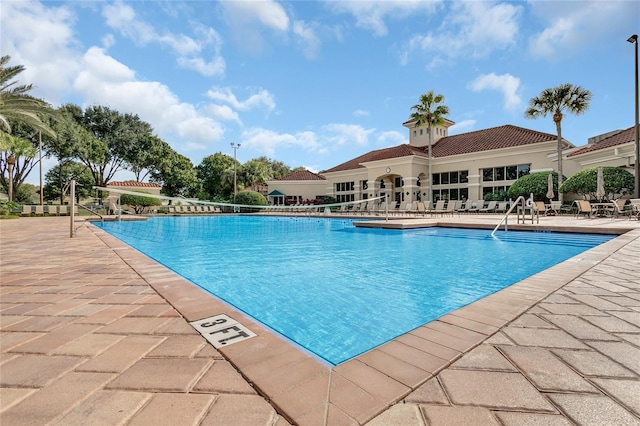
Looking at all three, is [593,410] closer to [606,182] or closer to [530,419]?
[530,419]

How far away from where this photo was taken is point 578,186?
17.0 m

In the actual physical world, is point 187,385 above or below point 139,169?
below

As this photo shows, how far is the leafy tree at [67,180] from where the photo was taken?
32.9 m

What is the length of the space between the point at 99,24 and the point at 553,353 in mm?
17195

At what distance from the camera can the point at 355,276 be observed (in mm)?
5199

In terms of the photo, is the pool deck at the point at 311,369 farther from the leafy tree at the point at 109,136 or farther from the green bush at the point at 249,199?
the leafy tree at the point at 109,136

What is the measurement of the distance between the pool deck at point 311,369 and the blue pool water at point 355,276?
821mm

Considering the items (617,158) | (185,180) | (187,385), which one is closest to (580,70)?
(617,158)

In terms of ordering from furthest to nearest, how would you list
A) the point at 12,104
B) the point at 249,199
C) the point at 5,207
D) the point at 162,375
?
the point at 249,199
the point at 5,207
the point at 12,104
the point at 162,375

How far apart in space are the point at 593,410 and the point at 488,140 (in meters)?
27.0

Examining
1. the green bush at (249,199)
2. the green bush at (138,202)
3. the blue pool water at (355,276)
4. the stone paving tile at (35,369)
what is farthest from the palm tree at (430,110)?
the stone paving tile at (35,369)

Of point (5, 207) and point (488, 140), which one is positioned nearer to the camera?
point (5, 207)

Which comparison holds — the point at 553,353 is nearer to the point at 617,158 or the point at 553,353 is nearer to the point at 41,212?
the point at 617,158

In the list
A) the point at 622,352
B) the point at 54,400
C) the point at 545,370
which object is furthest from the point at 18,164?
the point at 622,352
